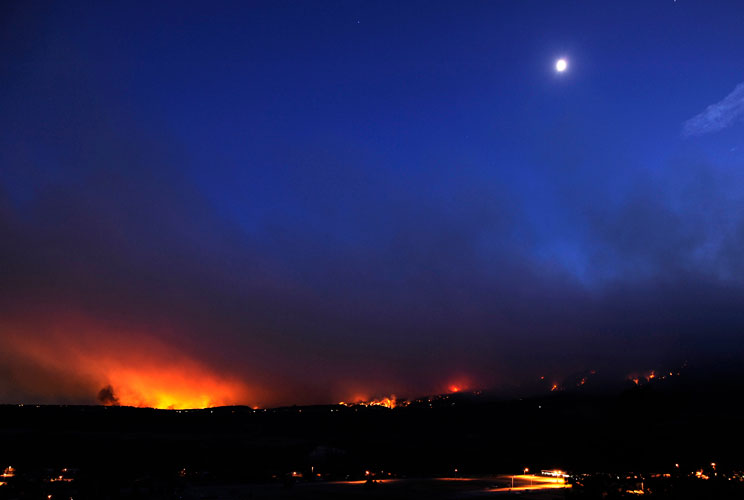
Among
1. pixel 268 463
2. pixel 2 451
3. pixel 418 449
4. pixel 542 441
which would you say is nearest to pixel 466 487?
pixel 268 463

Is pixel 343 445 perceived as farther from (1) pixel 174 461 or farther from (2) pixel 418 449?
(1) pixel 174 461

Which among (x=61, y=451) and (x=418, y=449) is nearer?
(x=61, y=451)

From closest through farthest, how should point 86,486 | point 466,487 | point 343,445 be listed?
point 86,486, point 466,487, point 343,445

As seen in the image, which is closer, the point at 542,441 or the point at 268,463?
the point at 268,463

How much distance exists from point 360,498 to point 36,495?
3832 centimetres

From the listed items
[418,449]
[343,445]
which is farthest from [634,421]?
[343,445]

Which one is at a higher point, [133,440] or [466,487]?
[133,440]

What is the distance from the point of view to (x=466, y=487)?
76.1m

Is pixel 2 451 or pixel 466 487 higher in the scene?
pixel 2 451

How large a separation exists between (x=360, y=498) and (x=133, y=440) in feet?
402

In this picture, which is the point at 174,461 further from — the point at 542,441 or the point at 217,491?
the point at 542,441

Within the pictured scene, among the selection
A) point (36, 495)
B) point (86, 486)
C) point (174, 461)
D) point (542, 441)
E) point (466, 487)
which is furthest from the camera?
point (542, 441)

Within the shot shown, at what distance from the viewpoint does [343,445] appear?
161 meters

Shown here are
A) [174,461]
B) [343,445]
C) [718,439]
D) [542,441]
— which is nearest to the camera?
[174,461]
